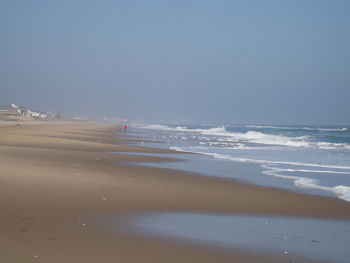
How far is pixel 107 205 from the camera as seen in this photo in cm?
910

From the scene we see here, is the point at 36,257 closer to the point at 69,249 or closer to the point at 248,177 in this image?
the point at 69,249

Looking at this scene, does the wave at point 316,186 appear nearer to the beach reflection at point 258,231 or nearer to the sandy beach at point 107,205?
the sandy beach at point 107,205

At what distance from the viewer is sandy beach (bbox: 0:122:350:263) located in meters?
5.98

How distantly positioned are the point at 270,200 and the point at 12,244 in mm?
6422

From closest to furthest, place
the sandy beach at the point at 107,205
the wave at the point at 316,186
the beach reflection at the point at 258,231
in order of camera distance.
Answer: the sandy beach at the point at 107,205, the beach reflection at the point at 258,231, the wave at the point at 316,186

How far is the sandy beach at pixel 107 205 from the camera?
A: 5.98 metres

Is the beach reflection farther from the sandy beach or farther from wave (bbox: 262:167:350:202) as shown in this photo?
wave (bbox: 262:167:350:202)

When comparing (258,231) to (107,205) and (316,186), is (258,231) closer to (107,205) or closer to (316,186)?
(107,205)

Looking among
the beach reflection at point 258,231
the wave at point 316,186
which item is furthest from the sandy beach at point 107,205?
the wave at point 316,186

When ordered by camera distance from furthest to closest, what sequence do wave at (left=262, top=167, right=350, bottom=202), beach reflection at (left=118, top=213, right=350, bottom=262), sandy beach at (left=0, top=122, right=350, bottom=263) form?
wave at (left=262, top=167, right=350, bottom=202), beach reflection at (left=118, top=213, right=350, bottom=262), sandy beach at (left=0, top=122, right=350, bottom=263)

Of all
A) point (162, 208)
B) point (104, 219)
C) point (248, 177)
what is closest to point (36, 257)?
point (104, 219)

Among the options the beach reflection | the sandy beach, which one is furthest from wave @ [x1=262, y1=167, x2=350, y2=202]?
the beach reflection

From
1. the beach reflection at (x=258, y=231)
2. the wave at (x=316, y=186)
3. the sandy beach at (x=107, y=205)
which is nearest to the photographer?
the sandy beach at (x=107, y=205)

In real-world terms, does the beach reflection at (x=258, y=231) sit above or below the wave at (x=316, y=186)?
below
